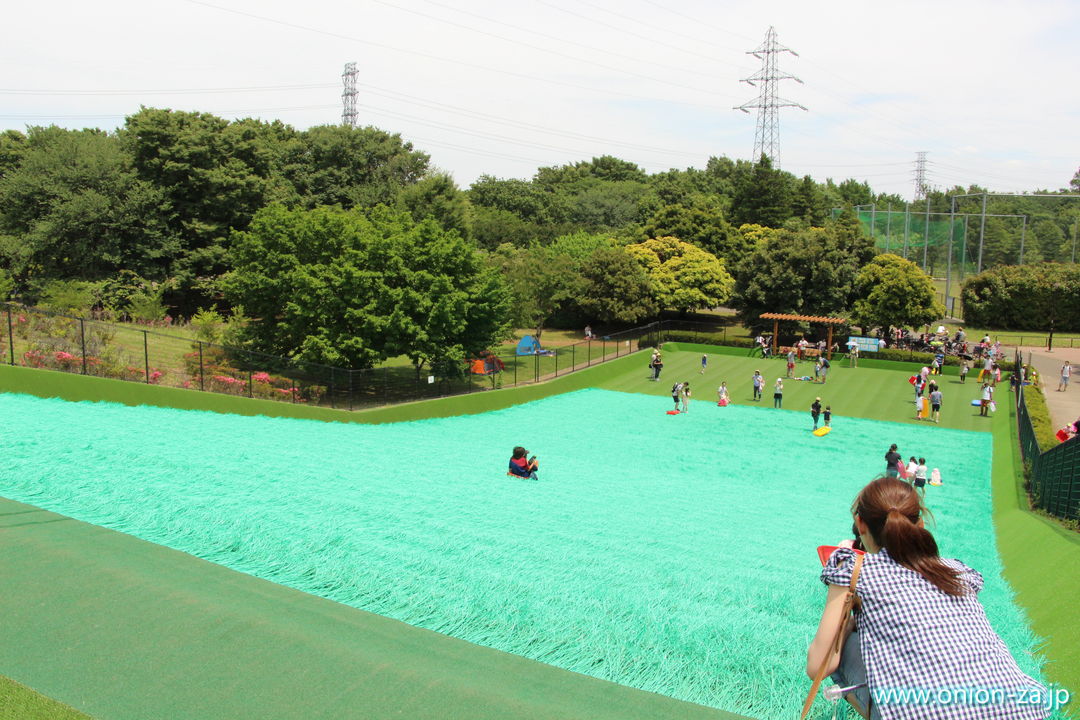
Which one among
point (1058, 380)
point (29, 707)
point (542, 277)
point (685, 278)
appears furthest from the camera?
point (685, 278)

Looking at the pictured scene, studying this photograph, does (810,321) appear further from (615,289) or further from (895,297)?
(615,289)

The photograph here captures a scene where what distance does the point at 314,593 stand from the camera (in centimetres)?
846

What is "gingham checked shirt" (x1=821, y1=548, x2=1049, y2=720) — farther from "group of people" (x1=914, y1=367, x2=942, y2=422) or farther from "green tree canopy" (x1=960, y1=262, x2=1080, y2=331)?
"green tree canopy" (x1=960, y1=262, x2=1080, y2=331)

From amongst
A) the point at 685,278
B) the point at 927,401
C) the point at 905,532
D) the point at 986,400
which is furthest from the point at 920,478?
the point at 685,278

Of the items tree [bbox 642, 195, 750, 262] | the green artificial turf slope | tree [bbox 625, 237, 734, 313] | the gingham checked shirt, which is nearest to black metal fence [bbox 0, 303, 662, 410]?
the green artificial turf slope

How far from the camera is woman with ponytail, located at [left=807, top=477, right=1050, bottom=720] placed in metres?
2.85

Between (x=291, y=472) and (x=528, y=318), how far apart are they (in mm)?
31787

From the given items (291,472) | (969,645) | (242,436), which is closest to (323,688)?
(969,645)

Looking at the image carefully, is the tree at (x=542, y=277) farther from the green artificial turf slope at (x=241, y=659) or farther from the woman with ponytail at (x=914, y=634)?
the woman with ponytail at (x=914, y=634)

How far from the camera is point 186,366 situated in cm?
2525

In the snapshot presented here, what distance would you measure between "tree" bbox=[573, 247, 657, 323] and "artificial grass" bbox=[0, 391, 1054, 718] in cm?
3002

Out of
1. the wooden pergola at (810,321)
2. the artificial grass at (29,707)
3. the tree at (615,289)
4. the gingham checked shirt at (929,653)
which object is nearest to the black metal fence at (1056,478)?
the gingham checked shirt at (929,653)

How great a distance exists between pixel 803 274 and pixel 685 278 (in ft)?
28.1

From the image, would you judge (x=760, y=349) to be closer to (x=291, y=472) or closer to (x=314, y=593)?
(x=291, y=472)
